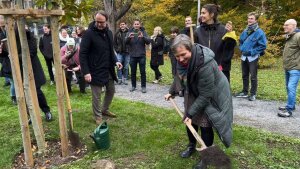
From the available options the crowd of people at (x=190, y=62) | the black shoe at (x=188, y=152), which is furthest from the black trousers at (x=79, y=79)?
the black shoe at (x=188, y=152)

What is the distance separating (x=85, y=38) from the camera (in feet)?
→ 17.4

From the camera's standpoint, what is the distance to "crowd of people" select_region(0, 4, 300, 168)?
343 cm

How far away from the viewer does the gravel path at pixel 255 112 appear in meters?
5.71

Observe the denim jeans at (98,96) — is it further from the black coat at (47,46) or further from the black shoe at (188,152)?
the black coat at (47,46)

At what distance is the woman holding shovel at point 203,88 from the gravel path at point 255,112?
2.32m

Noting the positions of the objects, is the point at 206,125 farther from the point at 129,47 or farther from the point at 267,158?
the point at 129,47

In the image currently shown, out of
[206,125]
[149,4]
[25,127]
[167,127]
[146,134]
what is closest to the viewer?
[206,125]

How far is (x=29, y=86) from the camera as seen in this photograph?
173 inches

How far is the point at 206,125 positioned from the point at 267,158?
124cm

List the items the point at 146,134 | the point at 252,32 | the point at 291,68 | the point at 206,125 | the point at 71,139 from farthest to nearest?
the point at 252,32 < the point at 291,68 < the point at 146,134 < the point at 71,139 < the point at 206,125

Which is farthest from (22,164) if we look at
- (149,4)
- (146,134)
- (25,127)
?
(149,4)

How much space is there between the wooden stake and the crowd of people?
1033 mm

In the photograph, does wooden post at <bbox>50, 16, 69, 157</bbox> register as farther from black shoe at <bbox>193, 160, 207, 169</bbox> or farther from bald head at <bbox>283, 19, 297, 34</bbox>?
bald head at <bbox>283, 19, 297, 34</bbox>

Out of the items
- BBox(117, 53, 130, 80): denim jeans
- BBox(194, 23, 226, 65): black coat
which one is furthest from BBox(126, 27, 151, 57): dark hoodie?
BBox(194, 23, 226, 65): black coat
